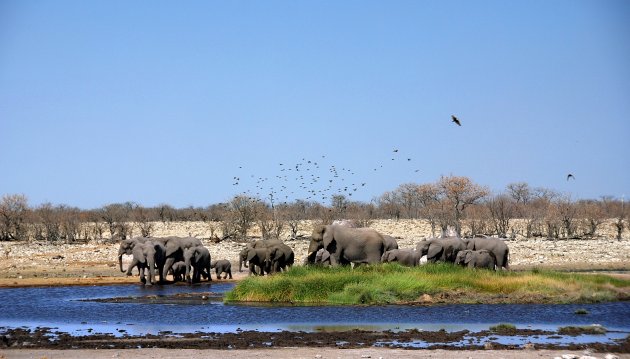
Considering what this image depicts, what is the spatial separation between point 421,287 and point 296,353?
12.5 meters

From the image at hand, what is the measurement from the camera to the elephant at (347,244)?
1479 inches

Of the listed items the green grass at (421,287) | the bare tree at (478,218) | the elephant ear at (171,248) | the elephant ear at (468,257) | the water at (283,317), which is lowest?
the water at (283,317)

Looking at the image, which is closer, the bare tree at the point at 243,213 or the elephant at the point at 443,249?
the elephant at the point at 443,249

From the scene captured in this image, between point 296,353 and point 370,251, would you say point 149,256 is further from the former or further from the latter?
point 296,353

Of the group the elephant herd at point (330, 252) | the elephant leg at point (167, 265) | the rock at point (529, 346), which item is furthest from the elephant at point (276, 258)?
the rock at point (529, 346)

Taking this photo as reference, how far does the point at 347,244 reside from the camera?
37.7 metres

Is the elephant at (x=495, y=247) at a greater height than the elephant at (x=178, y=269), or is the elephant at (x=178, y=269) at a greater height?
the elephant at (x=495, y=247)

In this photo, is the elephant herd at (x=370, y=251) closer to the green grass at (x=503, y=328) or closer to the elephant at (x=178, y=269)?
the elephant at (x=178, y=269)

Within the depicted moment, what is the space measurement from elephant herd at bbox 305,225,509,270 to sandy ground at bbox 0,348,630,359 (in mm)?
17611

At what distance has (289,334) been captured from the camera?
22.6m

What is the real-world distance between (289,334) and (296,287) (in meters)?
8.91

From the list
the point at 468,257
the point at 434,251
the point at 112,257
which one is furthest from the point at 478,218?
the point at 468,257

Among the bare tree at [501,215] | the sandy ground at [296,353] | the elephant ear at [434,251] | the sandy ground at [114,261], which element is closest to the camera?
the sandy ground at [296,353]

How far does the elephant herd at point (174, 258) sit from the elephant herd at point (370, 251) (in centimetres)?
608
